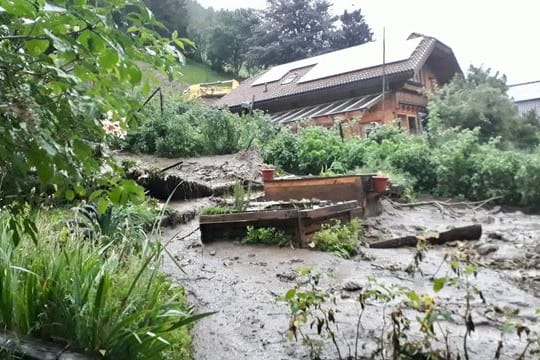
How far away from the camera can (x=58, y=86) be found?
1.41m

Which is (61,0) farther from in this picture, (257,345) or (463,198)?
(463,198)

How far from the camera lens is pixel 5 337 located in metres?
2.21

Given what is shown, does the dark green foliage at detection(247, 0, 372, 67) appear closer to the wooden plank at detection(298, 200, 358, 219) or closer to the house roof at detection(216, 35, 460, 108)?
the house roof at detection(216, 35, 460, 108)

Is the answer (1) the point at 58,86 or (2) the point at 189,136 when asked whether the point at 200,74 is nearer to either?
(2) the point at 189,136

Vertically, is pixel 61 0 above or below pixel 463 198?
above

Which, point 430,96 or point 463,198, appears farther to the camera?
point 430,96

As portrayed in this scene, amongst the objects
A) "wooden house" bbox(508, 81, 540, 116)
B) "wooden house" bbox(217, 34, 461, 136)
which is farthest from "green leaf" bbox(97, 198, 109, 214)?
"wooden house" bbox(508, 81, 540, 116)

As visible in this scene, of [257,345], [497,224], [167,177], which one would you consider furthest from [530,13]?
[257,345]

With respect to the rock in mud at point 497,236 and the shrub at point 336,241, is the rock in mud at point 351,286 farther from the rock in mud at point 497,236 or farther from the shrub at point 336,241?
the rock in mud at point 497,236

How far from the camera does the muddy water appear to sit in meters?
2.93

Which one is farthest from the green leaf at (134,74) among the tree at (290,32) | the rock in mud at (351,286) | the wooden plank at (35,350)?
the tree at (290,32)

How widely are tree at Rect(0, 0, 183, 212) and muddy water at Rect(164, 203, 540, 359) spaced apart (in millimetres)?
1848

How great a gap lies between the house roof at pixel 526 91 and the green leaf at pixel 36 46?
2454 centimetres

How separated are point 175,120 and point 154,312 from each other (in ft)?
29.5
